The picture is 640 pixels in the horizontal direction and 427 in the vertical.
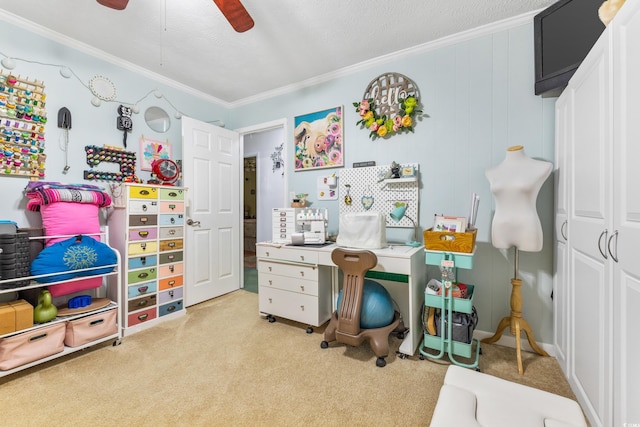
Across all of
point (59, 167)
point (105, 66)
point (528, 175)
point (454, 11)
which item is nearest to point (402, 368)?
point (528, 175)

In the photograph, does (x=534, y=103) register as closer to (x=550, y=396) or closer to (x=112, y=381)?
(x=550, y=396)

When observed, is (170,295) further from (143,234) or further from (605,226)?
(605,226)

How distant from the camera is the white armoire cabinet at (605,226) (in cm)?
100

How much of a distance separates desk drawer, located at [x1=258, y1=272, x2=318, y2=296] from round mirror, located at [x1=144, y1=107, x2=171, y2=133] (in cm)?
198

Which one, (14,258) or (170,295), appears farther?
(170,295)

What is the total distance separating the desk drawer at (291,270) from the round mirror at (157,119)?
1.88 m

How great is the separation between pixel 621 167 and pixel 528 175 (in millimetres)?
760

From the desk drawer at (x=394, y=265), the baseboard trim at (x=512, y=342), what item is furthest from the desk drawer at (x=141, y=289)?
the baseboard trim at (x=512, y=342)

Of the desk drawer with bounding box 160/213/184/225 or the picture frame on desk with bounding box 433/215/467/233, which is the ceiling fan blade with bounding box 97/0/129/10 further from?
the picture frame on desk with bounding box 433/215/467/233

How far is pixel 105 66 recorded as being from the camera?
2596mm

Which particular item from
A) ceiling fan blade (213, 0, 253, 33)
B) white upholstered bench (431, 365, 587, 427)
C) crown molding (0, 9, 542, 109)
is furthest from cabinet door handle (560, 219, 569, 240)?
ceiling fan blade (213, 0, 253, 33)

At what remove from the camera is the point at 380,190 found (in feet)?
8.66

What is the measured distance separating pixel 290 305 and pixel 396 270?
41.6 inches

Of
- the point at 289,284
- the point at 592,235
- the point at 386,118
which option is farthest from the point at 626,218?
the point at 289,284
